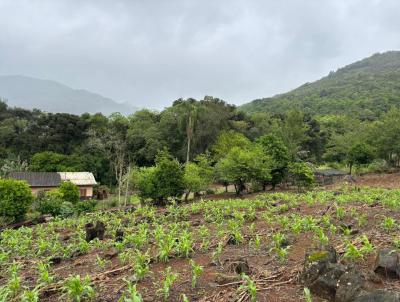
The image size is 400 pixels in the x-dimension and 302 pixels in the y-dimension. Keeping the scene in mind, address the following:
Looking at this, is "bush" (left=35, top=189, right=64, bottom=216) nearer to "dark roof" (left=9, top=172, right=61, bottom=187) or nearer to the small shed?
"dark roof" (left=9, top=172, right=61, bottom=187)

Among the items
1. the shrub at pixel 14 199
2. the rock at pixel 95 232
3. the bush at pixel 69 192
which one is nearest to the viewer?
the rock at pixel 95 232

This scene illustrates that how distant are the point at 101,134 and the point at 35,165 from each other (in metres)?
11.0

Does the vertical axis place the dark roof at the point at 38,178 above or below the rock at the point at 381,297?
→ above

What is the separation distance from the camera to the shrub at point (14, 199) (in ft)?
79.7

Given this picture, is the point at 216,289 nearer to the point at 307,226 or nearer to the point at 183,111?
the point at 307,226

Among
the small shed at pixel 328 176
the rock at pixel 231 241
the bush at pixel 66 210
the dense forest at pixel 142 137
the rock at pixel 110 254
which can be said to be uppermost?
the dense forest at pixel 142 137

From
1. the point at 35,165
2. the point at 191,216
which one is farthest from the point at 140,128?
the point at 191,216

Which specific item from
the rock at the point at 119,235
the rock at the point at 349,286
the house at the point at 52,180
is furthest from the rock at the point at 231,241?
the house at the point at 52,180

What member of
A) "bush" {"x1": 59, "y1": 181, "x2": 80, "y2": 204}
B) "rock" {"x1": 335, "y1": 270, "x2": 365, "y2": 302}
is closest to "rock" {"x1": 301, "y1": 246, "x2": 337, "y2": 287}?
"rock" {"x1": 335, "y1": 270, "x2": 365, "y2": 302}

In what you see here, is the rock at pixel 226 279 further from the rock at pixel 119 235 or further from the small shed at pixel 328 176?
the small shed at pixel 328 176

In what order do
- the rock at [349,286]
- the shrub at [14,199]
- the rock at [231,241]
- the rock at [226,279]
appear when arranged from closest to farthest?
the rock at [349,286] → the rock at [226,279] → the rock at [231,241] → the shrub at [14,199]

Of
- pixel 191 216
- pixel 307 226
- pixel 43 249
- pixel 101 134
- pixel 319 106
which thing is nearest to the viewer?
pixel 307 226

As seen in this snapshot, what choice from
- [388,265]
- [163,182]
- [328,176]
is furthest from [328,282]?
[328,176]

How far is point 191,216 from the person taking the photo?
1465 centimetres
